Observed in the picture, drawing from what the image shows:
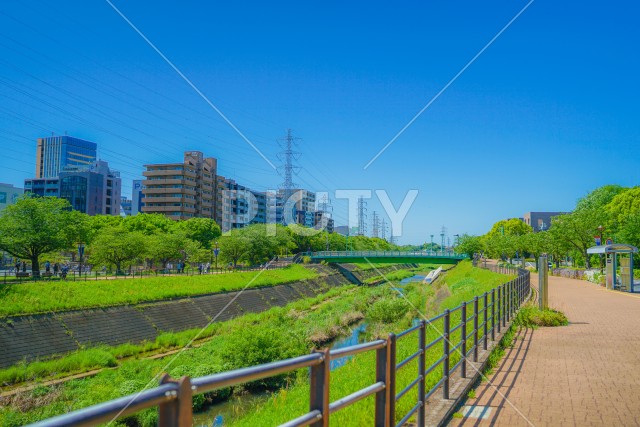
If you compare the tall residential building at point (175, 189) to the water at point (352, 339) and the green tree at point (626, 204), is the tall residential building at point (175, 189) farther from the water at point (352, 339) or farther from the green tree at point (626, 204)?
the water at point (352, 339)

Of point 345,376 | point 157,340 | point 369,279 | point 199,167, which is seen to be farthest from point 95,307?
point 199,167

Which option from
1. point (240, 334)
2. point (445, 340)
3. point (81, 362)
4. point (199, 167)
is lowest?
point (81, 362)

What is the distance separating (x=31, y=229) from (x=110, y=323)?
39.4 feet

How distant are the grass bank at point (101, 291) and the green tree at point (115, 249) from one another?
640cm

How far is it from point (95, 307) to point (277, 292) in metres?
21.1

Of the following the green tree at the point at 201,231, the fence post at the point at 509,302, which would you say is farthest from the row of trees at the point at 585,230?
the green tree at the point at 201,231

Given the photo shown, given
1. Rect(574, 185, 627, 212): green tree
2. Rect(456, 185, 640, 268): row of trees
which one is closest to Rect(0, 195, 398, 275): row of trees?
Rect(456, 185, 640, 268): row of trees

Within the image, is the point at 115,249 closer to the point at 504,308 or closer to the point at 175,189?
the point at 504,308

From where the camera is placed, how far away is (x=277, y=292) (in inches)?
1858

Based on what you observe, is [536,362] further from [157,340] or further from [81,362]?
[157,340]

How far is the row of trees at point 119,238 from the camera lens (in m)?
35.1

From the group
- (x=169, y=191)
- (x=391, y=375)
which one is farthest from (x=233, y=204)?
(x=391, y=375)

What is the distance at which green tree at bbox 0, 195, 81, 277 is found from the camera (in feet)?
112

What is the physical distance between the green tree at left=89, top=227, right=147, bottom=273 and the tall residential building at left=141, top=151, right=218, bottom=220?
182 ft
